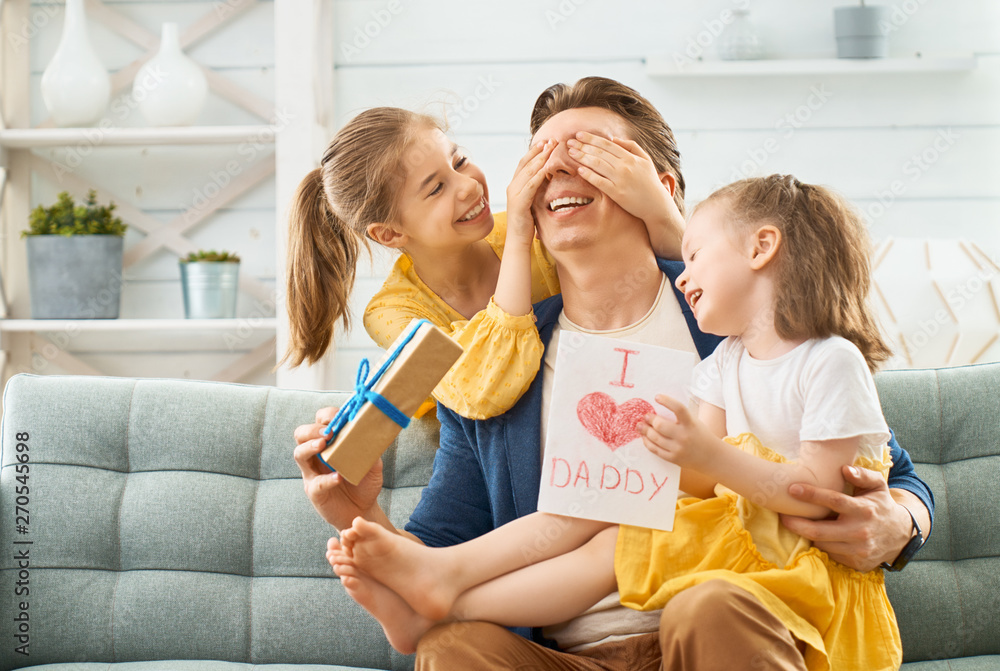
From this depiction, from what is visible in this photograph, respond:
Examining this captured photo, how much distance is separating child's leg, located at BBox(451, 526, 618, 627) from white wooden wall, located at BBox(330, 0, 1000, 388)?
162 cm

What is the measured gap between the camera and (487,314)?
128 cm

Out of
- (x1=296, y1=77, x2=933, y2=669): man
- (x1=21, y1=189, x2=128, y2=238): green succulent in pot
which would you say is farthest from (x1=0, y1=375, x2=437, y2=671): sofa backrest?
(x1=21, y1=189, x2=128, y2=238): green succulent in pot

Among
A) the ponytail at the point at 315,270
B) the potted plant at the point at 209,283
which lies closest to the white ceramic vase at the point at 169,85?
the potted plant at the point at 209,283

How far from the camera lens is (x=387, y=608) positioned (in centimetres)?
108

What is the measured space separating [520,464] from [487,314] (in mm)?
238

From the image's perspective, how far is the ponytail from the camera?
1.53 m

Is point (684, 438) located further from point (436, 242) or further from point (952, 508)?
point (952, 508)

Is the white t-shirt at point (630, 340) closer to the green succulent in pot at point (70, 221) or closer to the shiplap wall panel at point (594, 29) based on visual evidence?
the shiplap wall panel at point (594, 29)

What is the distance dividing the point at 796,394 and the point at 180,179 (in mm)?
2219

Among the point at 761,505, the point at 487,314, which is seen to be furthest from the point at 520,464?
the point at 761,505

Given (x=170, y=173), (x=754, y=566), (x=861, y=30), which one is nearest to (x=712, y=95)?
(x=861, y=30)

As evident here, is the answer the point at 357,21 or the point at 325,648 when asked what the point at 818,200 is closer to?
the point at 325,648

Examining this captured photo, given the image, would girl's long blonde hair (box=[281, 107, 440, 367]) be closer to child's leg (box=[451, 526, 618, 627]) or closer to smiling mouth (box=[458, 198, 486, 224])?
smiling mouth (box=[458, 198, 486, 224])

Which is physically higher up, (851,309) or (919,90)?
(919,90)
